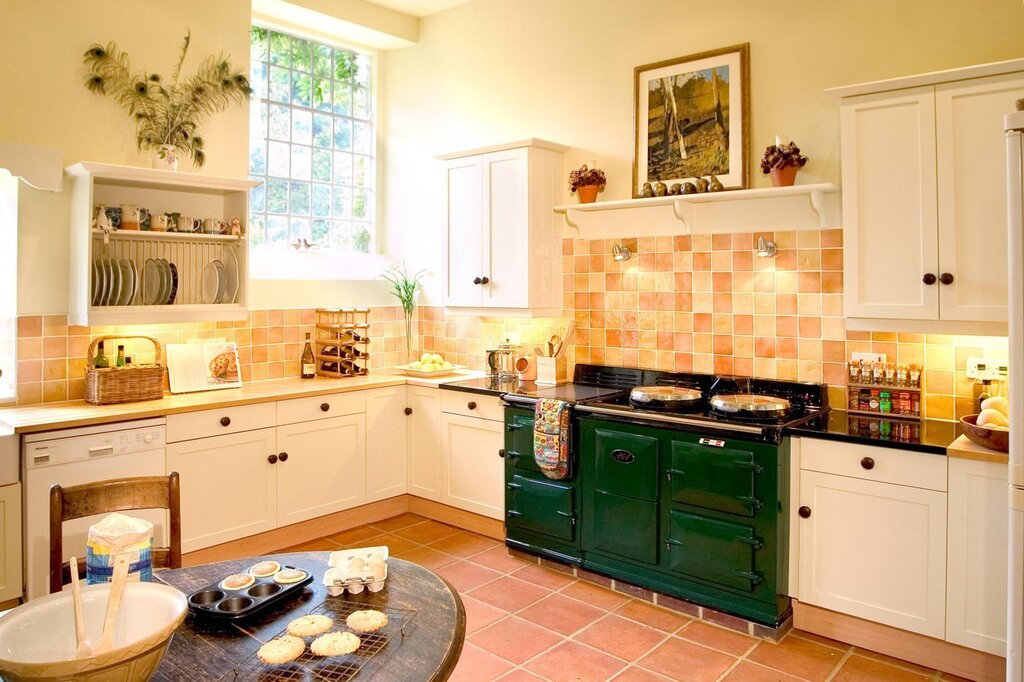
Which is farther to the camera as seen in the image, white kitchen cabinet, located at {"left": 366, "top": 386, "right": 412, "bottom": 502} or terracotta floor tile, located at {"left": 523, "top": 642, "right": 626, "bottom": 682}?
white kitchen cabinet, located at {"left": 366, "top": 386, "right": 412, "bottom": 502}

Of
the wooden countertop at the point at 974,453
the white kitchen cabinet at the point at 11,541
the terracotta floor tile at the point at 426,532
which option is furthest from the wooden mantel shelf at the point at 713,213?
the white kitchen cabinet at the point at 11,541

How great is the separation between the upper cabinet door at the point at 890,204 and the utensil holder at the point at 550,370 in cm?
173

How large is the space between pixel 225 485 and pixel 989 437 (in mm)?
3454

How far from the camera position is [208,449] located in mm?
3719

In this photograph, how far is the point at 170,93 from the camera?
4.11 meters

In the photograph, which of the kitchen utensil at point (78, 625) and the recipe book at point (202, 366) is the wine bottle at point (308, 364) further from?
the kitchen utensil at point (78, 625)

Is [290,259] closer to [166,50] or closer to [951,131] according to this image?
[166,50]

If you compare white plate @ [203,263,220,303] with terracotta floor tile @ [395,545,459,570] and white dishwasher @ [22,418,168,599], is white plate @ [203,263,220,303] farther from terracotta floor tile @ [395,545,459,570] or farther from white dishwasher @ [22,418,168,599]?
terracotta floor tile @ [395,545,459,570]

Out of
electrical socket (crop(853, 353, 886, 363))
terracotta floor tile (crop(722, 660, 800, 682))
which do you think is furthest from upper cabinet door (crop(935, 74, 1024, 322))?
terracotta floor tile (crop(722, 660, 800, 682))

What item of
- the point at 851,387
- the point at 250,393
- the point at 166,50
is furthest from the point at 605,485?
the point at 166,50

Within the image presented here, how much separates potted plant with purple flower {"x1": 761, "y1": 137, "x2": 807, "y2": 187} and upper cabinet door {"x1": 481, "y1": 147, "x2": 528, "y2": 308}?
4.54ft

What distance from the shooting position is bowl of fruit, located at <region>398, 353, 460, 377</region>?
4.83m

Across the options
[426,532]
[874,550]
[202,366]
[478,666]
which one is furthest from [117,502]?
[874,550]

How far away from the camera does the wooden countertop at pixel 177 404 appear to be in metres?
3.22
